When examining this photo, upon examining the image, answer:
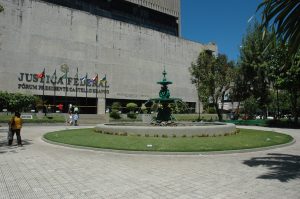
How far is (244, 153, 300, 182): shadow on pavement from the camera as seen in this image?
8625mm

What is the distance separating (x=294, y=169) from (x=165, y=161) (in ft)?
14.4

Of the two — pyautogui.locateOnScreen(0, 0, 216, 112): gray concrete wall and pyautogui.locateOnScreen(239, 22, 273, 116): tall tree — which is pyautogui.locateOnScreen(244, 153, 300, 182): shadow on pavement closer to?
pyautogui.locateOnScreen(239, 22, 273, 116): tall tree

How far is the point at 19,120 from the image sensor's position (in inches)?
608

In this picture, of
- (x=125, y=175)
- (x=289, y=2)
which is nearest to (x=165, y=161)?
(x=125, y=175)

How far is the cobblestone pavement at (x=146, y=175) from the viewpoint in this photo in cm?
697

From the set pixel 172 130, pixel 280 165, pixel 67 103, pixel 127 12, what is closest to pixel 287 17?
pixel 280 165

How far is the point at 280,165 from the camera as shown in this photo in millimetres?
10414

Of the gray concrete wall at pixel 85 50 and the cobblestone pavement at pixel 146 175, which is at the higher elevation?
the gray concrete wall at pixel 85 50

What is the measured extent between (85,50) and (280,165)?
1817 inches

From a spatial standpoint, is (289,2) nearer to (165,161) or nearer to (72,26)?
(165,161)

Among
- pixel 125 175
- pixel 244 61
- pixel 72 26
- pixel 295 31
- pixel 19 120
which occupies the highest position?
pixel 72 26

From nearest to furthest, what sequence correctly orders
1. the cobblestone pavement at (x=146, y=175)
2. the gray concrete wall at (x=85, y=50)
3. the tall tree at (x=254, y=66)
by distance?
the cobblestone pavement at (x=146, y=175) < the tall tree at (x=254, y=66) < the gray concrete wall at (x=85, y=50)

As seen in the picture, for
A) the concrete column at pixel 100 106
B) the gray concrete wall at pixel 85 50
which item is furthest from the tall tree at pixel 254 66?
the concrete column at pixel 100 106

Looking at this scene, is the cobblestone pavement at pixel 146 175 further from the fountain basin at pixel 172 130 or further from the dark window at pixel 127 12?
the dark window at pixel 127 12
